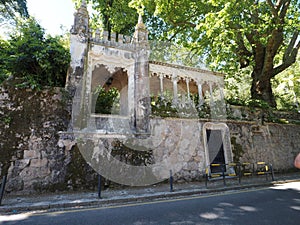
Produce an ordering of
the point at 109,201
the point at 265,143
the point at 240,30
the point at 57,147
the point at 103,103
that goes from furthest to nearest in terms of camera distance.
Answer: the point at 103,103
the point at 265,143
the point at 240,30
the point at 57,147
the point at 109,201

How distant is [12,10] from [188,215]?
67.1ft

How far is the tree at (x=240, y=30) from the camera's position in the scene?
392 inches

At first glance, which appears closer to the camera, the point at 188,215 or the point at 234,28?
the point at 188,215

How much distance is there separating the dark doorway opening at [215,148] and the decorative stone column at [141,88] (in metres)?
3.80

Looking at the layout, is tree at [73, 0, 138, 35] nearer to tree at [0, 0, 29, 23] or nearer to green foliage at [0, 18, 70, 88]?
tree at [0, 0, 29, 23]

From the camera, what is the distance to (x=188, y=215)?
395cm

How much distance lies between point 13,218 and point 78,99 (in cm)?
498

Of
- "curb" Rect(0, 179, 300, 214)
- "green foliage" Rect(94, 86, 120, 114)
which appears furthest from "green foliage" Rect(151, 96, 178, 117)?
"curb" Rect(0, 179, 300, 214)

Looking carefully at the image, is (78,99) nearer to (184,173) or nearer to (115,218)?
(115,218)

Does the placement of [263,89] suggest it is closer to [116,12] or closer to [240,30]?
[240,30]

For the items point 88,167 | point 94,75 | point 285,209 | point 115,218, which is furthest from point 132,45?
point 285,209

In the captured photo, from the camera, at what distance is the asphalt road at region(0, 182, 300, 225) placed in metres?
3.62

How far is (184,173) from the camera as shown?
872 centimetres

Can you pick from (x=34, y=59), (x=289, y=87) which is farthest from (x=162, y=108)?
(x=289, y=87)
